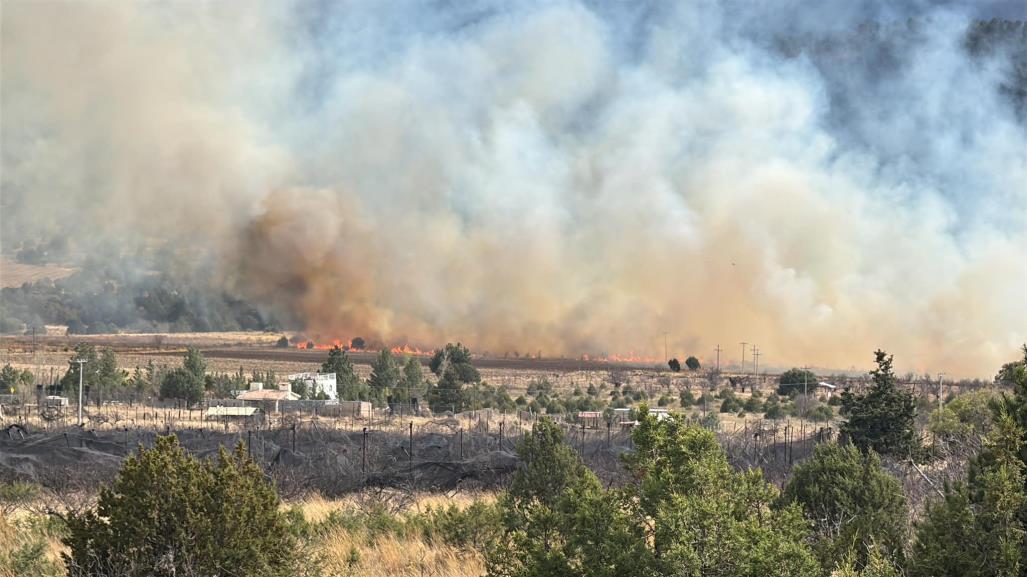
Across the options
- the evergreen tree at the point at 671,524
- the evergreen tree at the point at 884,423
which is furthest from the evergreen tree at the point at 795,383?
the evergreen tree at the point at 671,524

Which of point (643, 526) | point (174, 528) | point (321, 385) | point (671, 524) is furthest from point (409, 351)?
point (671, 524)

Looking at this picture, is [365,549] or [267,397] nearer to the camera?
[365,549]

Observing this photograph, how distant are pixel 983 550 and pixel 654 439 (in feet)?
10.5

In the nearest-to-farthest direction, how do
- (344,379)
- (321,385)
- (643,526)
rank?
(643,526), (321,385), (344,379)

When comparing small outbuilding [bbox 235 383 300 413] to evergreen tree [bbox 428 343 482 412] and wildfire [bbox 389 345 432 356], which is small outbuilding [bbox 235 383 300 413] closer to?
evergreen tree [bbox 428 343 482 412]

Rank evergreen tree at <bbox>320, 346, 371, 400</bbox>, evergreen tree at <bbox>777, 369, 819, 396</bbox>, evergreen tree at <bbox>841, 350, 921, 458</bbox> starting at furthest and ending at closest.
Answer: evergreen tree at <bbox>777, 369, 819, 396</bbox> → evergreen tree at <bbox>320, 346, 371, 400</bbox> → evergreen tree at <bbox>841, 350, 921, 458</bbox>

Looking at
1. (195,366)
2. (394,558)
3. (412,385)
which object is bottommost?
(394,558)

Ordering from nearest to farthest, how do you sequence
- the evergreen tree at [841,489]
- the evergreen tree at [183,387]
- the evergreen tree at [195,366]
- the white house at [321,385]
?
the evergreen tree at [841,489], the evergreen tree at [183,387], the evergreen tree at [195,366], the white house at [321,385]

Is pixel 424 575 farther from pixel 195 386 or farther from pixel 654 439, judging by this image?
pixel 195 386

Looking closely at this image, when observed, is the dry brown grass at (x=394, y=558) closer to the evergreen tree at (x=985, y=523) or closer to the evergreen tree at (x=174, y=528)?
the evergreen tree at (x=174, y=528)

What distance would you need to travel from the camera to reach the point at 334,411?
6719cm

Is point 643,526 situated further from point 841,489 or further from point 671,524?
point 841,489

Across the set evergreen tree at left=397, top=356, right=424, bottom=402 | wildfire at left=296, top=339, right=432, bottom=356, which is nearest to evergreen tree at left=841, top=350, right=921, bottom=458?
evergreen tree at left=397, top=356, right=424, bottom=402

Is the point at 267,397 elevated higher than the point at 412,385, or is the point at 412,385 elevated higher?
the point at 412,385
